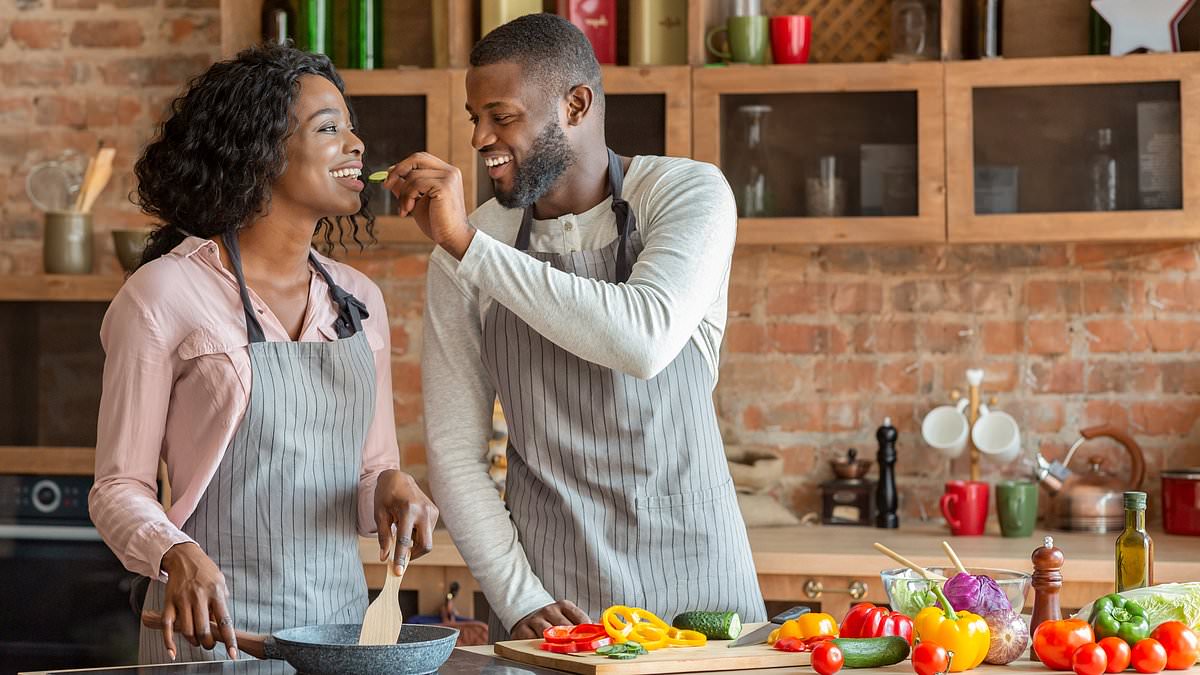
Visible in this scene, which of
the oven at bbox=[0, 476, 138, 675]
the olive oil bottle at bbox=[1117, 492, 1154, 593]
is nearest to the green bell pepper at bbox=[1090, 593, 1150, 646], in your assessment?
the olive oil bottle at bbox=[1117, 492, 1154, 593]

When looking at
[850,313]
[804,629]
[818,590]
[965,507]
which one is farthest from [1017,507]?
[804,629]

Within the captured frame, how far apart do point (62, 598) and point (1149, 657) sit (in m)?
2.57

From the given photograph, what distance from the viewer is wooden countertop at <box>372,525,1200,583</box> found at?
292cm

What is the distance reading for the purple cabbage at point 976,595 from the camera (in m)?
1.63

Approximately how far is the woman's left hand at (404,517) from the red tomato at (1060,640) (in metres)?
0.75

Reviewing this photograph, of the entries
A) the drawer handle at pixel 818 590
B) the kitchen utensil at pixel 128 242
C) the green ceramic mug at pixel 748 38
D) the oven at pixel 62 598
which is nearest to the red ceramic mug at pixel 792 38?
the green ceramic mug at pixel 748 38

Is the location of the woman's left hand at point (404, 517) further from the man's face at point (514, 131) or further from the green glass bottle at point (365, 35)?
the green glass bottle at point (365, 35)

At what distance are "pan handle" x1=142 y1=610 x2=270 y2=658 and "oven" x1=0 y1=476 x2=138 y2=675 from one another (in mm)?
1650

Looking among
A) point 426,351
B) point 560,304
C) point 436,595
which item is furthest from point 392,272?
point 560,304

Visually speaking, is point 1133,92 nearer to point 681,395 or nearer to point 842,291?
point 842,291

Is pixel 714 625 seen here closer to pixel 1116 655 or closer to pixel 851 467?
pixel 1116 655

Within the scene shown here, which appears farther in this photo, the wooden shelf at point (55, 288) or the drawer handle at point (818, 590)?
the wooden shelf at point (55, 288)

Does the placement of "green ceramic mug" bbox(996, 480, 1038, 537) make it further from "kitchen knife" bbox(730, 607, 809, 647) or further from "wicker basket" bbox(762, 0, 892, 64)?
"kitchen knife" bbox(730, 607, 809, 647)

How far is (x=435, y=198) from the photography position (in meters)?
1.76
